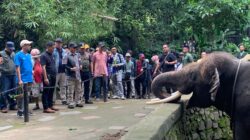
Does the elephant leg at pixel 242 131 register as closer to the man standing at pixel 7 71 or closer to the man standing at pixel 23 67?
the man standing at pixel 23 67

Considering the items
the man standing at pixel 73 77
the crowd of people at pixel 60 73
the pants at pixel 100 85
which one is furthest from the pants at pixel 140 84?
the man standing at pixel 73 77

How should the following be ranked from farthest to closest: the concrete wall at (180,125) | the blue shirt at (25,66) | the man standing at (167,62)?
1. the man standing at (167,62)
2. the blue shirt at (25,66)
3. the concrete wall at (180,125)

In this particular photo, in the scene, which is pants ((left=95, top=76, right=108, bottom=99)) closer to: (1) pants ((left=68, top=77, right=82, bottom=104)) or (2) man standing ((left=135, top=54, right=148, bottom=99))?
(1) pants ((left=68, top=77, right=82, bottom=104))

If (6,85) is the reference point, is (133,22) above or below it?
above

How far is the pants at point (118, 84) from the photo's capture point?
658 inches

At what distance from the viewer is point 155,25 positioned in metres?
22.5

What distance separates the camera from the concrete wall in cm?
585

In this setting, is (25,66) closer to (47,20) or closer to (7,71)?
(7,71)

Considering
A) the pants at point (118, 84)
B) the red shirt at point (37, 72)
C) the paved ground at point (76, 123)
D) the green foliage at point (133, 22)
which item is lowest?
the paved ground at point (76, 123)

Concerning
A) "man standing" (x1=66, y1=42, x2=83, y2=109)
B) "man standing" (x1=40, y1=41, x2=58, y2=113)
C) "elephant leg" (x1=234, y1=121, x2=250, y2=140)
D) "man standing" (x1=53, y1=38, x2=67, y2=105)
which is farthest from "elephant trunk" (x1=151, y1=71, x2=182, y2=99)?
"man standing" (x1=53, y1=38, x2=67, y2=105)

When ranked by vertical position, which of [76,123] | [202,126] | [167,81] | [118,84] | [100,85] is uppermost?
[167,81]

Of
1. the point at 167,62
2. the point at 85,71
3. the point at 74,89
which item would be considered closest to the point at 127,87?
the point at 167,62

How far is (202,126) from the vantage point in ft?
28.9

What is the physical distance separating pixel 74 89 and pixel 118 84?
11.9 feet
